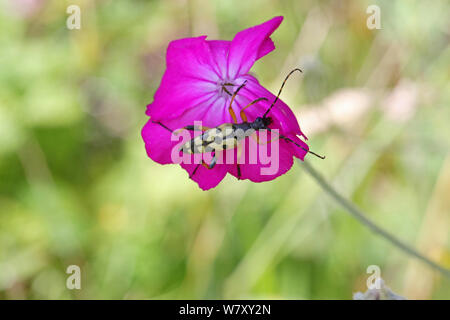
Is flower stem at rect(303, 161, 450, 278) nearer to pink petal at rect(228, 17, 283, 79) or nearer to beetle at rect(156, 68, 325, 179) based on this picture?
beetle at rect(156, 68, 325, 179)

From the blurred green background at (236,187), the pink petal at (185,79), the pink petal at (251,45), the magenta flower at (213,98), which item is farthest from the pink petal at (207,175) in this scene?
the blurred green background at (236,187)

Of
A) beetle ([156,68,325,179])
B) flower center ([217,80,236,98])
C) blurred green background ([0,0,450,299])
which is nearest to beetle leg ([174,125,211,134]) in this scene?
beetle ([156,68,325,179])

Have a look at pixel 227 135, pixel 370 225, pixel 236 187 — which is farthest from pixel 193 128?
pixel 236 187

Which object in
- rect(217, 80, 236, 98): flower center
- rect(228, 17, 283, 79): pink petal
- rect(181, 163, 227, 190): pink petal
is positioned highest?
rect(228, 17, 283, 79): pink petal

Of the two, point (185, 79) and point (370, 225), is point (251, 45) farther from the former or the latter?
point (370, 225)
